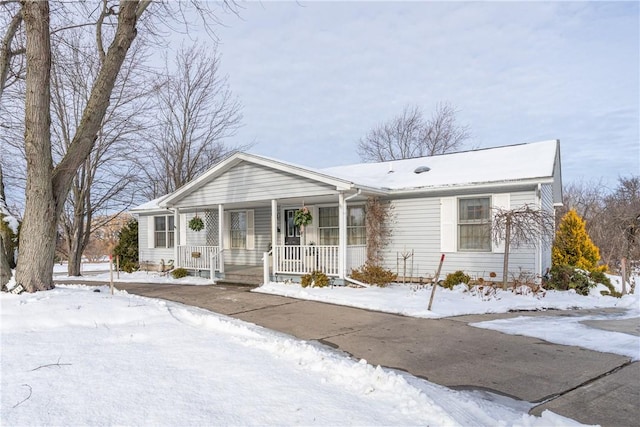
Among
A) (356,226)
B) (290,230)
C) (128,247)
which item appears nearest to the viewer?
(356,226)

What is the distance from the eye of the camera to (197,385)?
336cm

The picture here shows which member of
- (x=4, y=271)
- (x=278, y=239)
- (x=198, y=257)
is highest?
(x=278, y=239)

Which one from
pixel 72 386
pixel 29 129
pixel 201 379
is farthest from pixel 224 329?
pixel 29 129

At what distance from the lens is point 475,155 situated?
13273 mm

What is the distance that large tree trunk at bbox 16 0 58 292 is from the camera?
6996 mm

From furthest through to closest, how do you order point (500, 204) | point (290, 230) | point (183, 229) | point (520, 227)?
point (183, 229)
point (290, 230)
point (500, 204)
point (520, 227)

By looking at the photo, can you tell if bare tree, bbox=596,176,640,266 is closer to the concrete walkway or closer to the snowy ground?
the concrete walkway

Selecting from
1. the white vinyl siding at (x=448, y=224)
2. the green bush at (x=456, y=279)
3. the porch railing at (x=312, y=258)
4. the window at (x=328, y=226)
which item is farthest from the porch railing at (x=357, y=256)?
the green bush at (x=456, y=279)

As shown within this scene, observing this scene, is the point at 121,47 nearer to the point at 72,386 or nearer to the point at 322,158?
the point at 72,386

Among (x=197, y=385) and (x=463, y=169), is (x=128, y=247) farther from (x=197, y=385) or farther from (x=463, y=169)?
(x=197, y=385)

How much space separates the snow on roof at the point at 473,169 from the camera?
1032 cm

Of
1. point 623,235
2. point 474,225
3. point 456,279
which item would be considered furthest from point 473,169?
point 623,235

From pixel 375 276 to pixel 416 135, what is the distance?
2103 centimetres

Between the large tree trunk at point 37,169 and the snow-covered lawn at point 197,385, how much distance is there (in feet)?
7.04
